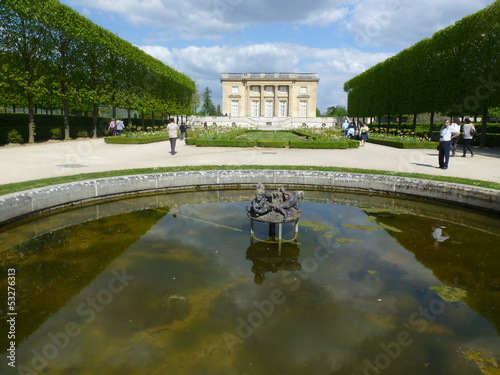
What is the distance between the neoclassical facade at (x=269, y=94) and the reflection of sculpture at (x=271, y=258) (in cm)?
7464

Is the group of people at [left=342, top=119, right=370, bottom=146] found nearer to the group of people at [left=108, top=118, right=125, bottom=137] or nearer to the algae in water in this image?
the group of people at [left=108, top=118, right=125, bottom=137]

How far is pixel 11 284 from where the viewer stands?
14.6 feet

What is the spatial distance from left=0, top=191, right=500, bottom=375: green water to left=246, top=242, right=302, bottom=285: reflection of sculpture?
0.03 meters

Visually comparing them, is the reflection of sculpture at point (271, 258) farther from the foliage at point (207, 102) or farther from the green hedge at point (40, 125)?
the foliage at point (207, 102)

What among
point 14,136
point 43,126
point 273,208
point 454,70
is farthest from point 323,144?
point 43,126

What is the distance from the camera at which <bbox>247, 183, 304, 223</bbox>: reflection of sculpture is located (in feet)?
19.1

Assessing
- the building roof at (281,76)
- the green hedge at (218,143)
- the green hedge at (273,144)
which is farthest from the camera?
the building roof at (281,76)

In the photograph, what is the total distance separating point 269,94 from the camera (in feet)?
258

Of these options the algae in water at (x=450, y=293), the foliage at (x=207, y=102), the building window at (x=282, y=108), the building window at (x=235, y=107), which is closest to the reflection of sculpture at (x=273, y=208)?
the algae in water at (x=450, y=293)

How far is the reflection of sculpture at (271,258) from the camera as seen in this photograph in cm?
488

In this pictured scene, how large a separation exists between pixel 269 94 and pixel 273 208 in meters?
76.1

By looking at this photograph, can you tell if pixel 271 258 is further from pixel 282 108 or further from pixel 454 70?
pixel 282 108

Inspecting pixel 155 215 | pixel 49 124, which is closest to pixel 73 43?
pixel 49 124

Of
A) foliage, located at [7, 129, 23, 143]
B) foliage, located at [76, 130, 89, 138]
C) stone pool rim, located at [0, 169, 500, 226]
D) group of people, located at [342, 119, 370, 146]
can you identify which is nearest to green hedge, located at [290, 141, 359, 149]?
group of people, located at [342, 119, 370, 146]
